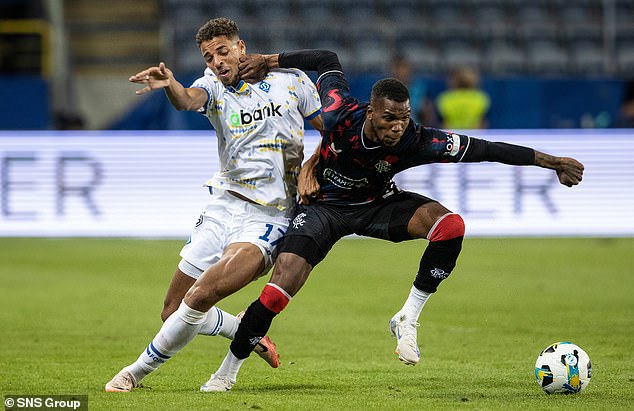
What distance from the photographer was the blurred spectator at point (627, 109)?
1567cm

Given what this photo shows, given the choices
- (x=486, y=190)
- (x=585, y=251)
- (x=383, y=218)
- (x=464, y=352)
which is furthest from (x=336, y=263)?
(x=383, y=218)

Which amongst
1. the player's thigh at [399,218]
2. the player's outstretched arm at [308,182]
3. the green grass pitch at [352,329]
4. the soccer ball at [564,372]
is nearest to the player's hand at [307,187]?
the player's outstretched arm at [308,182]

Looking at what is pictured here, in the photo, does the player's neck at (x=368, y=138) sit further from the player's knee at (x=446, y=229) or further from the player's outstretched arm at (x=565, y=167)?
the player's outstretched arm at (x=565, y=167)

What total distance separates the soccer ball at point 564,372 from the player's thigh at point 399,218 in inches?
39.3

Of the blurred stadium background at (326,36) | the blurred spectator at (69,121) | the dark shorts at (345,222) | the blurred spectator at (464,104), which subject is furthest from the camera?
the blurred stadium background at (326,36)

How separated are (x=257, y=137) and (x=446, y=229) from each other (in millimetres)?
1220

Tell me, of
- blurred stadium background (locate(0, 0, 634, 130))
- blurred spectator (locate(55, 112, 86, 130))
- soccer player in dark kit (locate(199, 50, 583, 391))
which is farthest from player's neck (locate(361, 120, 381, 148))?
blurred stadium background (locate(0, 0, 634, 130))

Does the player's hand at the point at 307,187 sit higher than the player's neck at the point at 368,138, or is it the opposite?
the player's neck at the point at 368,138

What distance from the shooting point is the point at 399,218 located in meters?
6.27

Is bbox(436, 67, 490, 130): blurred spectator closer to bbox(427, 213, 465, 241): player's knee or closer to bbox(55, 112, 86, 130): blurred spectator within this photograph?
bbox(55, 112, 86, 130): blurred spectator

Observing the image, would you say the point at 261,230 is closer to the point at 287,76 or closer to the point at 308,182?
the point at 308,182

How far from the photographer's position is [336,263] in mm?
13031

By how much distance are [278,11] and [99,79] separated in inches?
141

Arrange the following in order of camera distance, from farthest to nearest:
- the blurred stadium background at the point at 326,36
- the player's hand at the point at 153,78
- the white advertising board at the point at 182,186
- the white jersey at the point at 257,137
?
the blurred stadium background at the point at 326,36 → the white advertising board at the point at 182,186 → the white jersey at the point at 257,137 → the player's hand at the point at 153,78
